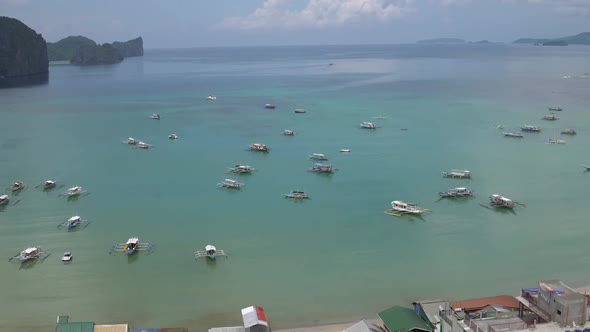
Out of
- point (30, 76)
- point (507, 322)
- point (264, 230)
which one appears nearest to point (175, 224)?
point (264, 230)

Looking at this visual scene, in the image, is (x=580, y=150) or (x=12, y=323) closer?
(x=12, y=323)

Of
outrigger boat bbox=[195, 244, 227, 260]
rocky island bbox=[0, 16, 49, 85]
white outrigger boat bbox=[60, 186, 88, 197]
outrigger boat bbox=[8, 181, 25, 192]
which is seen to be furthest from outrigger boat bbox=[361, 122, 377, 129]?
rocky island bbox=[0, 16, 49, 85]

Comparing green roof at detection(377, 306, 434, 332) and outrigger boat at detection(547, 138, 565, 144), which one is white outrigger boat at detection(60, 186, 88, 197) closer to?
green roof at detection(377, 306, 434, 332)

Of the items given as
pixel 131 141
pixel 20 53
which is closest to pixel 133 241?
pixel 131 141

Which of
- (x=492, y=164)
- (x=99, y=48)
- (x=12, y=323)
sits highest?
(x=99, y=48)

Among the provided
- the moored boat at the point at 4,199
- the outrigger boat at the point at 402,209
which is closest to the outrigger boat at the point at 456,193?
the outrigger boat at the point at 402,209

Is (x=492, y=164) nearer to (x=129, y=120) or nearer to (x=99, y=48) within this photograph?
(x=129, y=120)
